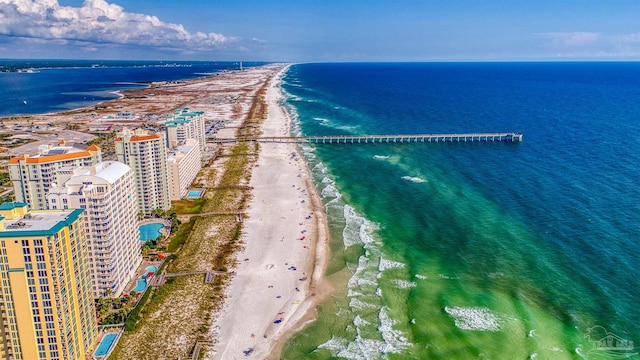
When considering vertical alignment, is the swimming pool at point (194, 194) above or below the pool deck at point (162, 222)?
above

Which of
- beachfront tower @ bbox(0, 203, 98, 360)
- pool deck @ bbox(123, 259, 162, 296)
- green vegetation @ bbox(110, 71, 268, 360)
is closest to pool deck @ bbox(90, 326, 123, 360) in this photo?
green vegetation @ bbox(110, 71, 268, 360)

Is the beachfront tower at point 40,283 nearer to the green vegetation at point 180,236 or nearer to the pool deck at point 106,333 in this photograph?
the pool deck at point 106,333

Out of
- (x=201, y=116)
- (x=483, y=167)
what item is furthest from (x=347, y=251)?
(x=201, y=116)

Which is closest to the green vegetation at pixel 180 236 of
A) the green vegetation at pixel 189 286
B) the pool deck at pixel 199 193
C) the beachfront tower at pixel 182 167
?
the green vegetation at pixel 189 286

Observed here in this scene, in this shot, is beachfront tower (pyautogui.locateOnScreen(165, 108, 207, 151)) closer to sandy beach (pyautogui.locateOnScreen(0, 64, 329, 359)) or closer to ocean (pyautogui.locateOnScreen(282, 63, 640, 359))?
sandy beach (pyautogui.locateOnScreen(0, 64, 329, 359))

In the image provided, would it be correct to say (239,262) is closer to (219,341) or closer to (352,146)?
(219,341)

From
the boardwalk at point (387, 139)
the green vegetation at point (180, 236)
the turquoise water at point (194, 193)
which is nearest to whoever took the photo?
the green vegetation at point (180, 236)
